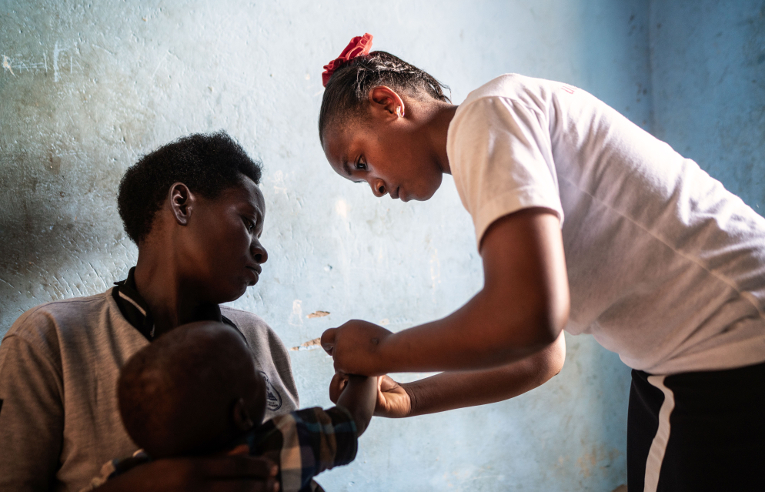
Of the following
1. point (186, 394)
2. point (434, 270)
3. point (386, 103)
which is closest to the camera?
point (186, 394)

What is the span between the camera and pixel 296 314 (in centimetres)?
181

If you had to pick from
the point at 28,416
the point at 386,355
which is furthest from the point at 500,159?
the point at 28,416

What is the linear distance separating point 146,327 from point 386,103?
2.73 feet

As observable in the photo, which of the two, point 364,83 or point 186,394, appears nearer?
point 186,394

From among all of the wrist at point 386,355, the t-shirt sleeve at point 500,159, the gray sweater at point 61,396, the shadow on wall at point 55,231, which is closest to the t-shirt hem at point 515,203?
the t-shirt sleeve at point 500,159

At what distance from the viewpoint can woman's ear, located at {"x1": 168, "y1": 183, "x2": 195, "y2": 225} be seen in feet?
4.40

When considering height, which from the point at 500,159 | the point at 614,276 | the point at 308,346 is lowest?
the point at 308,346

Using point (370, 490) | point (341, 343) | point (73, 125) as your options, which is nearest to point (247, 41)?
point (73, 125)

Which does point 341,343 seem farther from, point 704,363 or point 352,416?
point 704,363

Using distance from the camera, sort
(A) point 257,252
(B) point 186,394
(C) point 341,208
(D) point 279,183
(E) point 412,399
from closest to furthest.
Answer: (B) point 186,394, (E) point 412,399, (A) point 257,252, (D) point 279,183, (C) point 341,208

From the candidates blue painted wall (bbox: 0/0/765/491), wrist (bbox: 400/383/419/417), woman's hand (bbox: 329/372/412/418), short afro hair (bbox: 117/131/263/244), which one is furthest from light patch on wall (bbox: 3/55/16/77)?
wrist (bbox: 400/383/419/417)

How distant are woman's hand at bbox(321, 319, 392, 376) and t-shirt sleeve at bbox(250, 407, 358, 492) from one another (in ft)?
0.34

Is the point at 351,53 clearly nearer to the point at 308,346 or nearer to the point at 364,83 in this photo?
the point at 364,83

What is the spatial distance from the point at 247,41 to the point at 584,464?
2.55 meters
